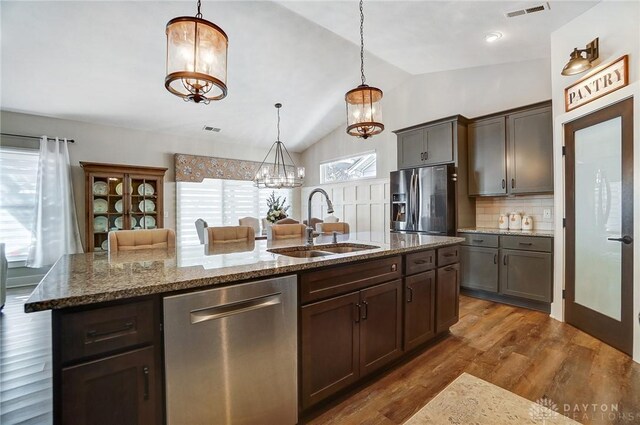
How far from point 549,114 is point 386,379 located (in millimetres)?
3481

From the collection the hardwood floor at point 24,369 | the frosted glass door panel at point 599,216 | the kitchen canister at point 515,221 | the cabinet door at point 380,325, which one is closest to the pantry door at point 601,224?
the frosted glass door panel at point 599,216

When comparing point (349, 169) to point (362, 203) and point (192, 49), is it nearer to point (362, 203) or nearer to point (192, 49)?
point (362, 203)

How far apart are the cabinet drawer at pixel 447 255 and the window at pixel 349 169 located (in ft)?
11.5

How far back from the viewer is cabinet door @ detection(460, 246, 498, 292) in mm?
3654

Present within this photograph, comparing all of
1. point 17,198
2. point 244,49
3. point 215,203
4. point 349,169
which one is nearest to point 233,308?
point 244,49

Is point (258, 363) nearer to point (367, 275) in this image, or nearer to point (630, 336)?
point (367, 275)

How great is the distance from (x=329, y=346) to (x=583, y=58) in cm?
328

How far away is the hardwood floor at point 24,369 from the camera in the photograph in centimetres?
172

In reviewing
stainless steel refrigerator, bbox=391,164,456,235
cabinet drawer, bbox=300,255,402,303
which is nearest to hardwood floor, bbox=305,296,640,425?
cabinet drawer, bbox=300,255,402,303

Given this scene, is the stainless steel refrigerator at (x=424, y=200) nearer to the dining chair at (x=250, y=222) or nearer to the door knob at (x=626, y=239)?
the door knob at (x=626, y=239)

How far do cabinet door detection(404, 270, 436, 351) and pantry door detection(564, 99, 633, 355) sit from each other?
5.10 feet

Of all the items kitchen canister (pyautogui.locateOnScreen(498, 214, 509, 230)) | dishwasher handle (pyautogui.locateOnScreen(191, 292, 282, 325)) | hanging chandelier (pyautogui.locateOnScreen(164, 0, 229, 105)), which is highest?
hanging chandelier (pyautogui.locateOnScreen(164, 0, 229, 105))

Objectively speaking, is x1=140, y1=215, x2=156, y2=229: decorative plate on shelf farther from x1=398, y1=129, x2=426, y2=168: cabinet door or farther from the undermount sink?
x1=398, y1=129, x2=426, y2=168: cabinet door

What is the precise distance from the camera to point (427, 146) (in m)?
4.36
